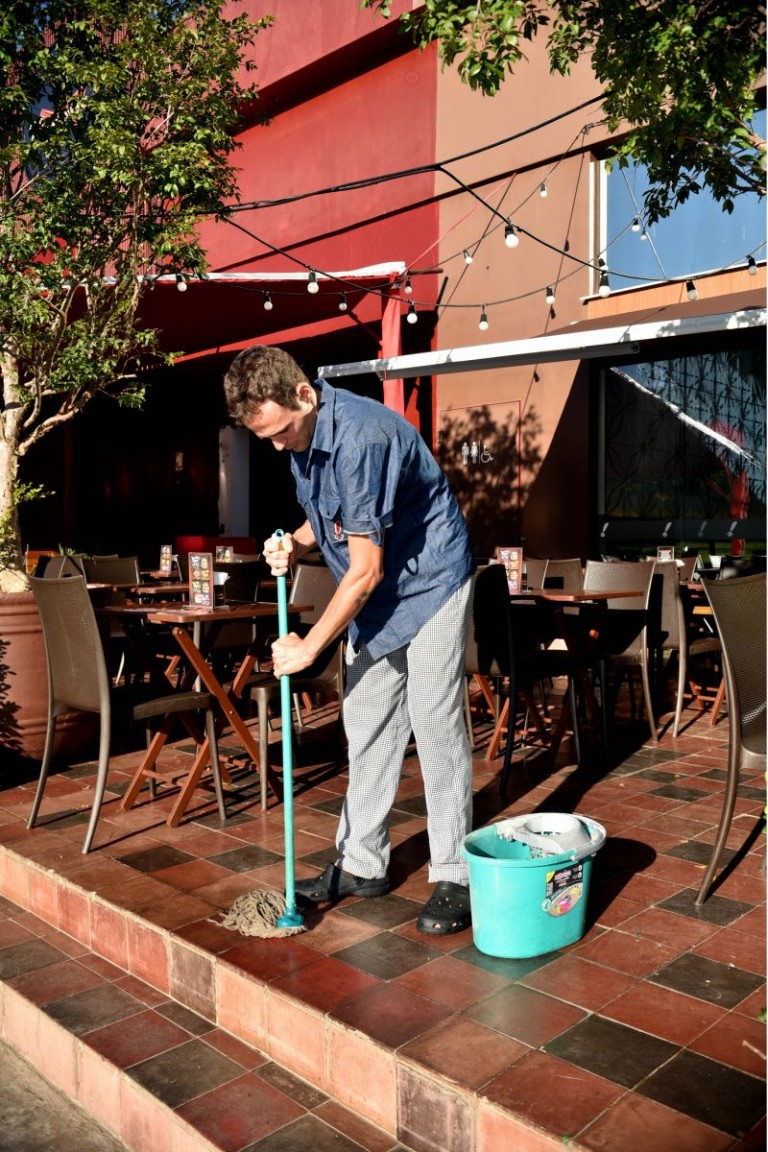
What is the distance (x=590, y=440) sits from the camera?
9898mm

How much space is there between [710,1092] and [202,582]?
291 centimetres

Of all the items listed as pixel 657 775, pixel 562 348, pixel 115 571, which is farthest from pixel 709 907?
pixel 115 571

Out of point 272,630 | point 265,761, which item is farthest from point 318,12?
point 265,761

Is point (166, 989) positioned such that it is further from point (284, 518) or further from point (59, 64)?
point (284, 518)

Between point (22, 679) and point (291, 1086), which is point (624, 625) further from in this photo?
point (291, 1086)

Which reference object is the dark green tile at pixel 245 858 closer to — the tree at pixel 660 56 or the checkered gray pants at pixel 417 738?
the checkered gray pants at pixel 417 738

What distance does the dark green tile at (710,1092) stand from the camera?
1.83 m

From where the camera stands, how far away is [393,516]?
2.73 meters

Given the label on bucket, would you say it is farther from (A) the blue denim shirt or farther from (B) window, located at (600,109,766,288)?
(B) window, located at (600,109,766,288)

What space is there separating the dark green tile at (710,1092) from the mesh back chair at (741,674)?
0.88 meters

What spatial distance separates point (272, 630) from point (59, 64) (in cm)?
316

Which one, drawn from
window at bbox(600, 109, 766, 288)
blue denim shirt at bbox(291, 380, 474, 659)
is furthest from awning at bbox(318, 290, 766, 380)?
blue denim shirt at bbox(291, 380, 474, 659)

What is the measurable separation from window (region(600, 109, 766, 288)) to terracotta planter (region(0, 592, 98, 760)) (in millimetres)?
6542

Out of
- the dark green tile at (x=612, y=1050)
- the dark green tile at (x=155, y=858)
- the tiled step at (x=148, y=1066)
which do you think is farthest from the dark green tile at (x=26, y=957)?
the dark green tile at (x=612, y=1050)
